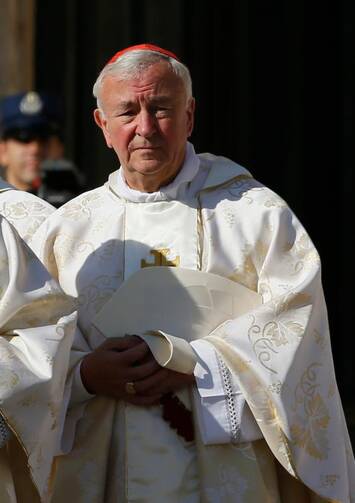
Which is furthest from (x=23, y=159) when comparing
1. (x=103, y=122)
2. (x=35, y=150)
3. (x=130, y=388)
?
(x=130, y=388)

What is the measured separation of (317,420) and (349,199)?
3853mm

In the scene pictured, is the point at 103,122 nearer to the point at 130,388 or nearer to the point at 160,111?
the point at 160,111

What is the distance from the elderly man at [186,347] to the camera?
4723mm

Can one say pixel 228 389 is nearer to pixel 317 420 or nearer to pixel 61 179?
pixel 317 420

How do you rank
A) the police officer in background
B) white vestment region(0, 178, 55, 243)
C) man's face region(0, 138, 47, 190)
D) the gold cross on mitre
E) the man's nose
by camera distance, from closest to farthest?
the man's nose, the gold cross on mitre, white vestment region(0, 178, 55, 243), the police officer in background, man's face region(0, 138, 47, 190)

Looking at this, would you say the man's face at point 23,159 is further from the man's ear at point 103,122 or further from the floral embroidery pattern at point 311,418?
the floral embroidery pattern at point 311,418

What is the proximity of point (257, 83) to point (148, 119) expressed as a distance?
12.6 ft

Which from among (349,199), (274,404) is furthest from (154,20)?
(274,404)

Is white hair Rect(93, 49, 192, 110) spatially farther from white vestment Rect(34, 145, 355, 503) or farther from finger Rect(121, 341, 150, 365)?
finger Rect(121, 341, 150, 365)

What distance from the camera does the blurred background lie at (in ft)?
27.8

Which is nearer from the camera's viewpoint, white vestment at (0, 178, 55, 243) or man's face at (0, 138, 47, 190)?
white vestment at (0, 178, 55, 243)

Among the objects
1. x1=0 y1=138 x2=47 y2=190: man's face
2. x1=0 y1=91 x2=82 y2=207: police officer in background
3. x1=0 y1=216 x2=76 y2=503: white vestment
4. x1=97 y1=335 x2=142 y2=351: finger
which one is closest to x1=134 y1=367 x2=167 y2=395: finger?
x1=97 y1=335 x2=142 y2=351: finger

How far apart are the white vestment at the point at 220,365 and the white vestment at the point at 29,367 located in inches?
6.8

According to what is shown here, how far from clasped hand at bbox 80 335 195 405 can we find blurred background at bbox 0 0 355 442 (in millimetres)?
3729
